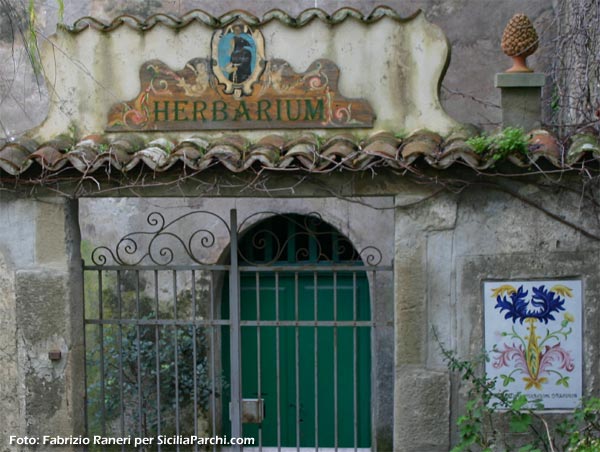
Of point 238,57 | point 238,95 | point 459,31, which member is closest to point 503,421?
point 238,95

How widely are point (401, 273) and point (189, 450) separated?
11.1 feet

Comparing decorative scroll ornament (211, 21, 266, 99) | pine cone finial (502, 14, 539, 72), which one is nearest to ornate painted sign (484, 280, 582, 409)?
pine cone finial (502, 14, 539, 72)

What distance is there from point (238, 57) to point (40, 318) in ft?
6.53

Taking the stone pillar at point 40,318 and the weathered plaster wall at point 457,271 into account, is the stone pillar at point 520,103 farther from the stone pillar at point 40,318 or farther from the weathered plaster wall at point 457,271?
the stone pillar at point 40,318

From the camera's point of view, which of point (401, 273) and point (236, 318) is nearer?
point (401, 273)

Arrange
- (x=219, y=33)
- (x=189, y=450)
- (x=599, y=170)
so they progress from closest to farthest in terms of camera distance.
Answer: (x=599, y=170) → (x=219, y=33) → (x=189, y=450)

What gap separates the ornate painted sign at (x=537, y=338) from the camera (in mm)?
5160

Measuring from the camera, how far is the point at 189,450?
25.3 ft

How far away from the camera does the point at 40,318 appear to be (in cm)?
547

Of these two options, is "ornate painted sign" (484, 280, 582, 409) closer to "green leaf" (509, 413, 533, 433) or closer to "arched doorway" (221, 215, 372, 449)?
"green leaf" (509, 413, 533, 433)

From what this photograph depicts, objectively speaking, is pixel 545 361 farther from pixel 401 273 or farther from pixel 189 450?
pixel 189 450

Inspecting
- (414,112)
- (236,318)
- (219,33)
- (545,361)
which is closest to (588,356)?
(545,361)

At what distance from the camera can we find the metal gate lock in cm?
581

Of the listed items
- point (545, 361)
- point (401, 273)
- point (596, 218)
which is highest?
point (596, 218)
